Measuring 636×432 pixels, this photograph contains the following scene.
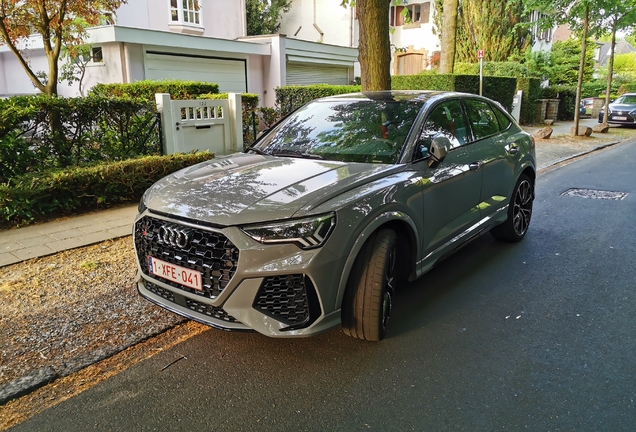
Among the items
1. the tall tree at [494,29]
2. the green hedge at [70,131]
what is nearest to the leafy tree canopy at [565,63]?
the tall tree at [494,29]

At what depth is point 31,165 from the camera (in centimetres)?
656

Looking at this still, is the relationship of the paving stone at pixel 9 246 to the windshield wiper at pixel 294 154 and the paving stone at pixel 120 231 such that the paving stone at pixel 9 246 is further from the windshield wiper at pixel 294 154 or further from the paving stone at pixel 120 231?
the windshield wiper at pixel 294 154

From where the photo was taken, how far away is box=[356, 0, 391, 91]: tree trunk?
785cm

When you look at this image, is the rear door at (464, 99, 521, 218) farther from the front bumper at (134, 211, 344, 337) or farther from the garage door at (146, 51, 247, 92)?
the garage door at (146, 51, 247, 92)

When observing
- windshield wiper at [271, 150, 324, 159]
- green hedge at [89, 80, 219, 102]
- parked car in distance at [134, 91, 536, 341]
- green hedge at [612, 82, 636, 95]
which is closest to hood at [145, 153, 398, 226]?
parked car in distance at [134, 91, 536, 341]

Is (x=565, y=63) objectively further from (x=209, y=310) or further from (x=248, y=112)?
(x=209, y=310)

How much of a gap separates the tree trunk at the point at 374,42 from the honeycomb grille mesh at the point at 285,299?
5.72 m

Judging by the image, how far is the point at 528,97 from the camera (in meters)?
21.1

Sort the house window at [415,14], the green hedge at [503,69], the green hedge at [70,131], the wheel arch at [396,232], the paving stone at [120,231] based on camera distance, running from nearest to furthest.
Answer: the wheel arch at [396,232] < the paving stone at [120,231] < the green hedge at [70,131] < the green hedge at [503,69] < the house window at [415,14]

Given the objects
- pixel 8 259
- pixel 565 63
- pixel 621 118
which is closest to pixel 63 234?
pixel 8 259

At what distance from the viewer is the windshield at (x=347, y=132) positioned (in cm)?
406

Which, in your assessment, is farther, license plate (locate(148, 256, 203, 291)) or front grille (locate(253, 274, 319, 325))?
license plate (locate(148, 256, 203, 291))

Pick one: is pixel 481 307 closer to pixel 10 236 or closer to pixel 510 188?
pixel 510 188

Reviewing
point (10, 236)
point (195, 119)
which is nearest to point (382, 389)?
point (10, 236)
